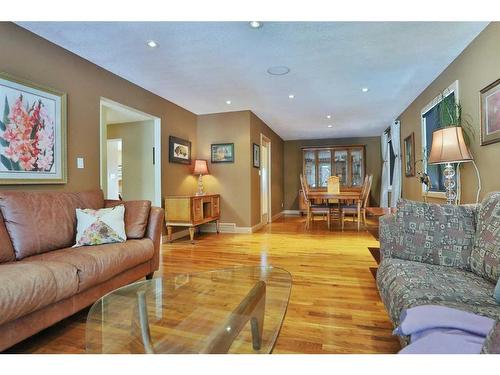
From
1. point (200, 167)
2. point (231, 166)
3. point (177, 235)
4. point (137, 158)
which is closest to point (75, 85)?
point (137, 158)

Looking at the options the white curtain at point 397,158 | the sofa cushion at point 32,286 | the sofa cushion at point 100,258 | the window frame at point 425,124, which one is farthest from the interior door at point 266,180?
the sofa cushion at point 32,286

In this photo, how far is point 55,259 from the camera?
5.77ft

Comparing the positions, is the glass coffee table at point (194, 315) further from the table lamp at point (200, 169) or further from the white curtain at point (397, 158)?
the white curtain at point (397, 158)

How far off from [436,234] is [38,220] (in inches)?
109

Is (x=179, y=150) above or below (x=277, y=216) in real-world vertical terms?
above

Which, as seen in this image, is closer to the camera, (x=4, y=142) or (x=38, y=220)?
(x=38, y=220)

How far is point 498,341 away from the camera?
0.70 metres

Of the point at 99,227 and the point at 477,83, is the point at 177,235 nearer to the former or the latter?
the point at 99,227

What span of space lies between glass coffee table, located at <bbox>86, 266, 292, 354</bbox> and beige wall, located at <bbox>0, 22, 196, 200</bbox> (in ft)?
5.53
